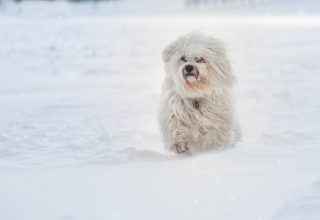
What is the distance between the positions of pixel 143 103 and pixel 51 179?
183 inches

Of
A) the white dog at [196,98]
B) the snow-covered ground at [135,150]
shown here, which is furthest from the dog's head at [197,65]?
the snow-covered ground at [135,150]

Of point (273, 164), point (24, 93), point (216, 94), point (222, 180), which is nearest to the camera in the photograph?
point (222, 180)

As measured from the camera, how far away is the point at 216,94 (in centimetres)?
557

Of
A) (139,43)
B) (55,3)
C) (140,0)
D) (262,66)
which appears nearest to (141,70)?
(262,66)

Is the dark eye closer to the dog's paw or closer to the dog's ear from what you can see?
the dog's ear

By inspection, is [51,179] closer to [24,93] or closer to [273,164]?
[273,164]

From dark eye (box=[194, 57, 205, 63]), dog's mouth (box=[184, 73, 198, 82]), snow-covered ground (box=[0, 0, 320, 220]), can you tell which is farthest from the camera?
dark eye (box=[194, 57, 205, 63])

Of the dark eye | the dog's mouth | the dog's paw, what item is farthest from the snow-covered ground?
the dog's mouth

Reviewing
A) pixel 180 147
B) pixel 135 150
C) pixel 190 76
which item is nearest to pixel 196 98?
pixel 190 76

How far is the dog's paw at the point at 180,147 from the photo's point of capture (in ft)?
17.4

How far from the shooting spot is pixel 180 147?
17.5 ft

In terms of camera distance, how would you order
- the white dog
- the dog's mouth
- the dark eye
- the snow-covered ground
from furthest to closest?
the dark eye
the white dog
the dog's mouth
the snow-covered ground

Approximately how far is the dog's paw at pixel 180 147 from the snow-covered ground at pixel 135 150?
210 millimetres

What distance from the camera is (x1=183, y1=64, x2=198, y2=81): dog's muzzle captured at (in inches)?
206
